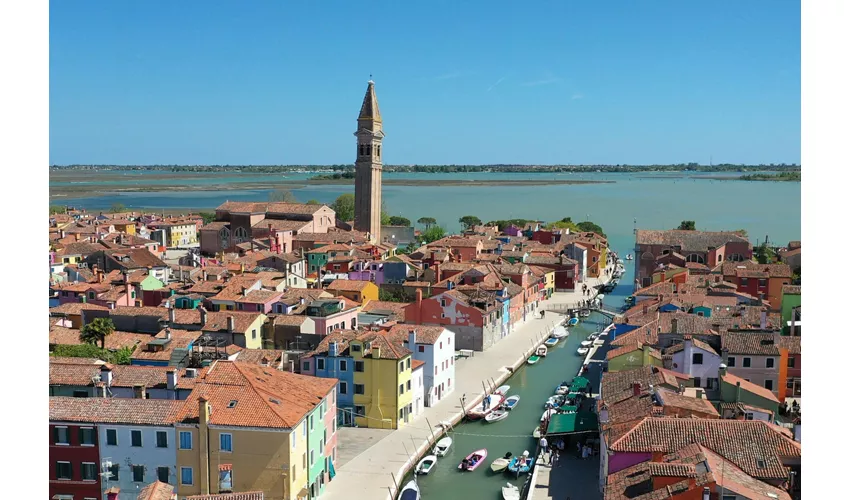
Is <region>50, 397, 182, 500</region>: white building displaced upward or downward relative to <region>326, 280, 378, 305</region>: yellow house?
downward

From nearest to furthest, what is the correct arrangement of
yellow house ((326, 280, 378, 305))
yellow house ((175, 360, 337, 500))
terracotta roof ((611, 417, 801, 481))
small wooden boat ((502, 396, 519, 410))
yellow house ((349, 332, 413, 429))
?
1. terracotta roof ((611, 417, 801, 481))
2. yellow house ((175, 360, 337, 500))
3. yellow house ((349, 332, 413, 429))
4. small wooden boat ((502, 396, 519, 410))
5. yellow house ((326, 280, 378, 305))

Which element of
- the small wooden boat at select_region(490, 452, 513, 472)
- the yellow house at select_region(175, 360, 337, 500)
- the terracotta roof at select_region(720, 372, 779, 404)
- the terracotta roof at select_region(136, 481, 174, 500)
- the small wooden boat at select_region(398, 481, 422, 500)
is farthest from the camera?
the terracotta roof at select_region(720, 372, 779, 404)

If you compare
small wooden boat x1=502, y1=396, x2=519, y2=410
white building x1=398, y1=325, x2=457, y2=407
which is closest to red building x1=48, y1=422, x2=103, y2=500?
white building x1=398, y1=325, x2=457, y2=407

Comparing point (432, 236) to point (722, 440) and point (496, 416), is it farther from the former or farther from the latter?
point (722, 440)

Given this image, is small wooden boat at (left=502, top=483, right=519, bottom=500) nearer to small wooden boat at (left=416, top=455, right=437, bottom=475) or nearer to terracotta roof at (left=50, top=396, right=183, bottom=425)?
small wooden boat at (left=416, top=455, right=437, bottom=475)

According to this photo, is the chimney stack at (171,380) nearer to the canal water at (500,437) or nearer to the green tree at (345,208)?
the canal water at (500,437)

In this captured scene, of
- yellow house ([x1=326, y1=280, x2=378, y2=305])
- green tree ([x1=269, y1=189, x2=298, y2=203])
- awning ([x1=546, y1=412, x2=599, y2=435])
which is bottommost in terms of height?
awning ([x1=546, y1=412, x2=599, y2=435])

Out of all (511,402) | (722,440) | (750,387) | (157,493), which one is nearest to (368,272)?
(511,402)
